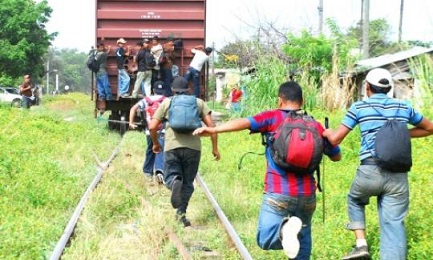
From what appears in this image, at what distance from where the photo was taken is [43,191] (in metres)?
9.50

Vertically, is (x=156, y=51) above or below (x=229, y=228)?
above

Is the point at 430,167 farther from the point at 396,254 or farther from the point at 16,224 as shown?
the point at 16,224

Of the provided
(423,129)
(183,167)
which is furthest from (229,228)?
(423,129)

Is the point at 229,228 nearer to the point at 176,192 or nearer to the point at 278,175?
the point at 176,192

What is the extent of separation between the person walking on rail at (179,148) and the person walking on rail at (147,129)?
70.1 inches

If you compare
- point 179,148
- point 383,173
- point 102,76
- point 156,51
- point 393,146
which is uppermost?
point 156,51

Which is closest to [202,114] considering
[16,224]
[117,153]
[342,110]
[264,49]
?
[16,224]

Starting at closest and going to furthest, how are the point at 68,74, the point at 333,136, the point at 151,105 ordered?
1. the point at 333,136
2. the point at 151,105
3. the point at 68,74

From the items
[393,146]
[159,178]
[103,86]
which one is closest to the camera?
[393,146]

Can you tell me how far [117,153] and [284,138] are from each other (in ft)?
34.9

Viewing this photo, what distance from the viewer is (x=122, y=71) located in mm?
18547

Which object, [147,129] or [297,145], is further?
[147,129]

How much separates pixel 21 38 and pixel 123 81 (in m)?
41.4

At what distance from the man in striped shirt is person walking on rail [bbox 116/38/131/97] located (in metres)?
12.9
